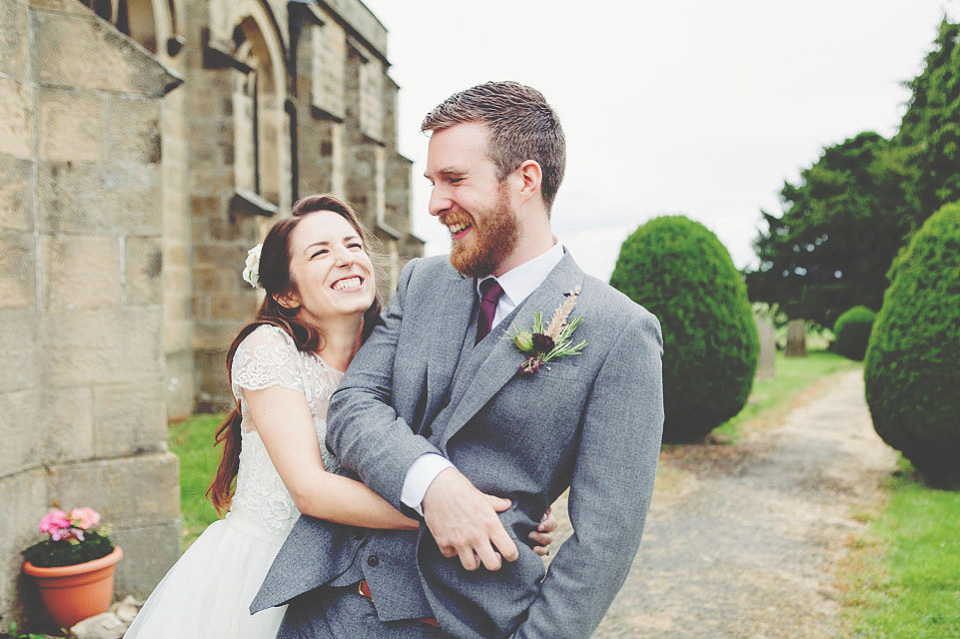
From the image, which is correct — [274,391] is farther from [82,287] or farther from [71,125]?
[71,125]

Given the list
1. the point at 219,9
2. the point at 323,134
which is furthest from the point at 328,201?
the point at 323,134

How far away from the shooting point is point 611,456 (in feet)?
6.23

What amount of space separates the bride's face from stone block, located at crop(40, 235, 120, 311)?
103 inches

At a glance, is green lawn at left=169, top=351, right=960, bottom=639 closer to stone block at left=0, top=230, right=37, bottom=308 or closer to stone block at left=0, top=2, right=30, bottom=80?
stone block at left=0, top=230, right=37, bottom=308

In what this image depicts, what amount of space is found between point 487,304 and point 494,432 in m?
0.38

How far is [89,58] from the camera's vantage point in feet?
15.2

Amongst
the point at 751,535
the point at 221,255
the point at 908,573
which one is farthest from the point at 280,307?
the point at 221,255

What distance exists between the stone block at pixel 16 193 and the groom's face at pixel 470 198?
126 inches

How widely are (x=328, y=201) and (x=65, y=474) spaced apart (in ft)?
9.70

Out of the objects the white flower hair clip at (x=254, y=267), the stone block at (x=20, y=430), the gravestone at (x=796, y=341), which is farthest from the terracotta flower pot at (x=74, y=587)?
the gravestone at (x=796, y=341)

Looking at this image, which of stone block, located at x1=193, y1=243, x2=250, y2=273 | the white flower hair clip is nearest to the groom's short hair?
the white flower hair clip

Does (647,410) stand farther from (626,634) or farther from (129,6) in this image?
(129,6)

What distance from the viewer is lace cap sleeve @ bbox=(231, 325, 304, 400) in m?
2.36

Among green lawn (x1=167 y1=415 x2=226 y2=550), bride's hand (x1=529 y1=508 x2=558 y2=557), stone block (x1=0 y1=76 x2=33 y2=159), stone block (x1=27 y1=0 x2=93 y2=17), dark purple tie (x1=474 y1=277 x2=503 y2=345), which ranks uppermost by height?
stone block (x1=27 y1=0 x2=93 y2=17)
